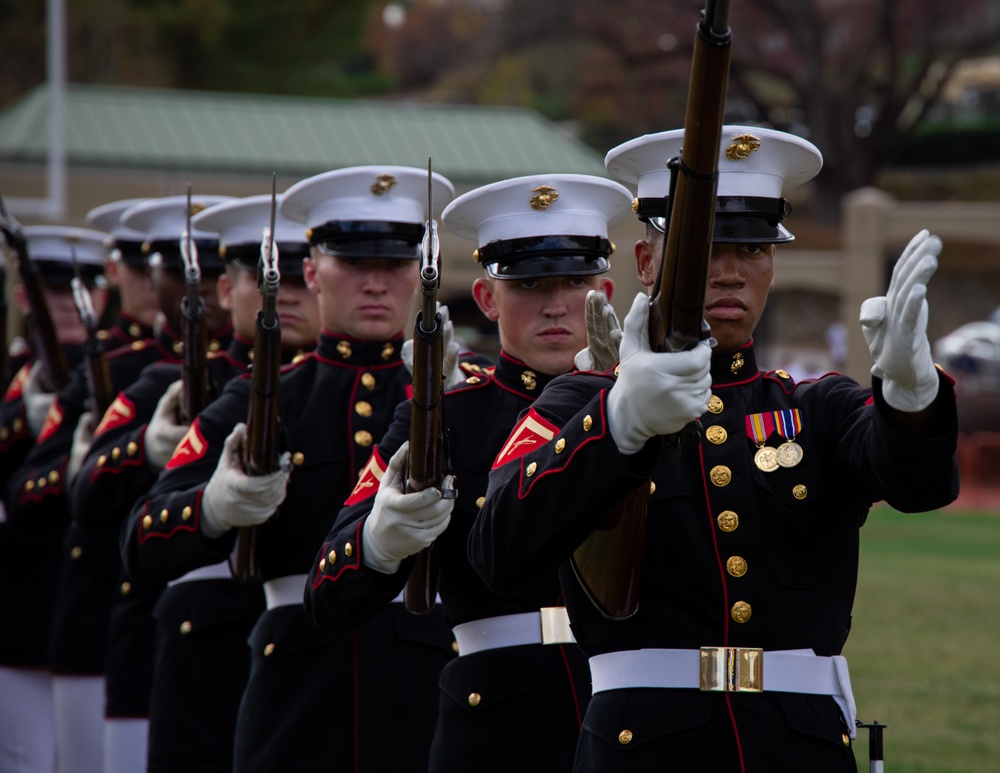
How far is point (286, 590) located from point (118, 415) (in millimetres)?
1687

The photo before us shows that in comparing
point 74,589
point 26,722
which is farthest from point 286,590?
point 26,722

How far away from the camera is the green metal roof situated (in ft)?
80.5

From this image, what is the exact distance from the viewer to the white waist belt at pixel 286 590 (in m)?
4.58

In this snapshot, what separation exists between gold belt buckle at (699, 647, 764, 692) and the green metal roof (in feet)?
70.3

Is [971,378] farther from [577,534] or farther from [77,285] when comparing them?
[577,534]

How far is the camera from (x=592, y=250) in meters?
4.14

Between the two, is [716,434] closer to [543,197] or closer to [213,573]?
[543,197]

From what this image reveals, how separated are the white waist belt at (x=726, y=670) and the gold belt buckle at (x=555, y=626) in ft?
2.47

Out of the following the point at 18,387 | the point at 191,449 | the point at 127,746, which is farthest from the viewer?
the point at 18,387

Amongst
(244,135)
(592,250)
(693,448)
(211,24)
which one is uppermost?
(211,24)

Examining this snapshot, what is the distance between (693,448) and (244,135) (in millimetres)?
22965

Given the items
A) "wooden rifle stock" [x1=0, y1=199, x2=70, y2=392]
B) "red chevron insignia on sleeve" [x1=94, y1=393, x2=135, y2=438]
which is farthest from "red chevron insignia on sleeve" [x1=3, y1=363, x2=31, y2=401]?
"red chevron insignia on sleeve" [x1=94, y1=393, x2=135, y2=438]

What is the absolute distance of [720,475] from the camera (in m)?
3.24

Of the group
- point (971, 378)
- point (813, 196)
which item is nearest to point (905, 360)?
point (971, 378)
